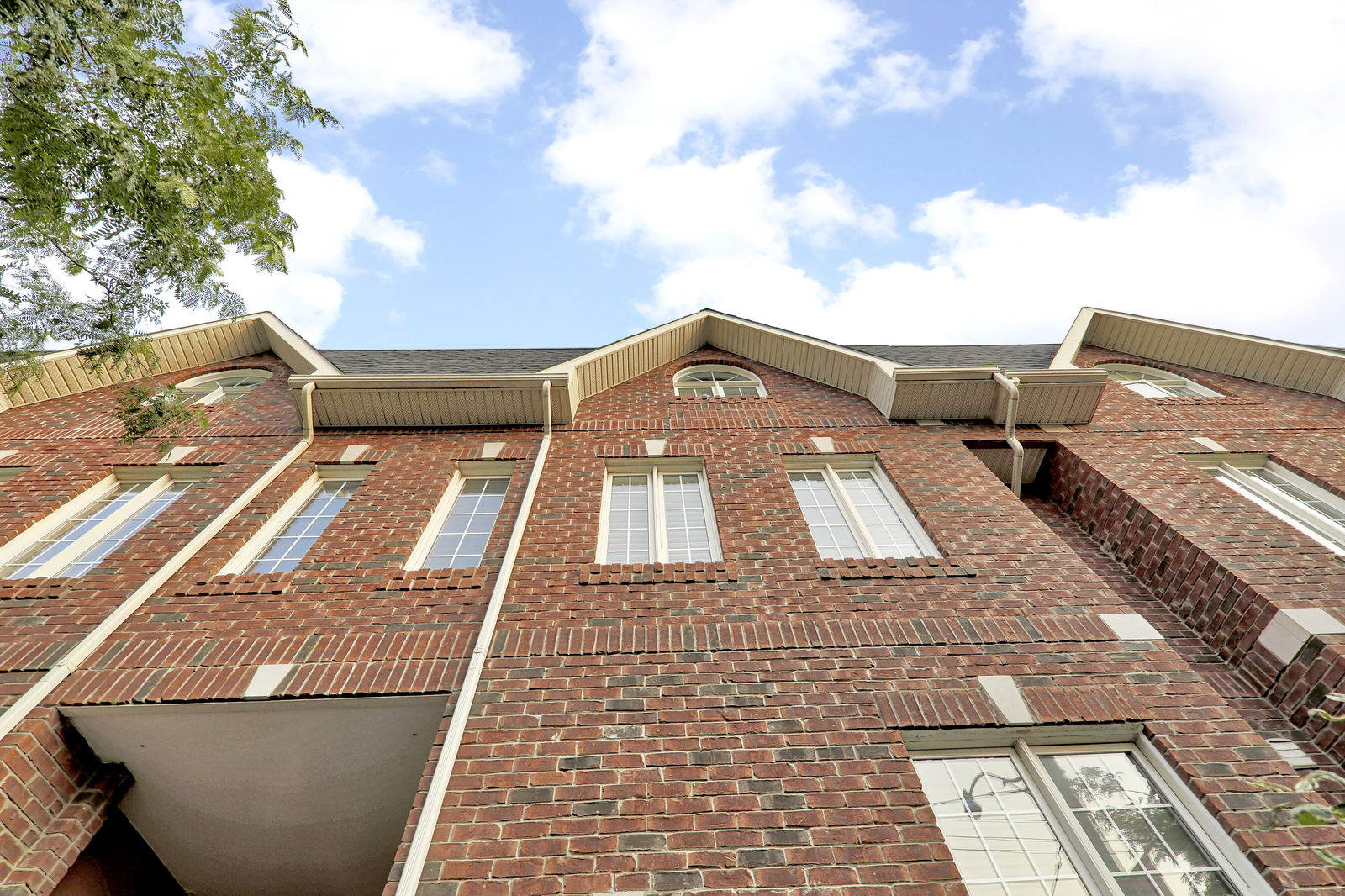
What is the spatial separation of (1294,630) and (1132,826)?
277 centimetres

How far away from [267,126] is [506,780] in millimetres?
5760

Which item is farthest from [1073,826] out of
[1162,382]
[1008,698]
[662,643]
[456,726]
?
[1162,382]

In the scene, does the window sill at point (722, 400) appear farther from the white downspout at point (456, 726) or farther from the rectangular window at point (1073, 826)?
the rectangular window at point (1073, 826)

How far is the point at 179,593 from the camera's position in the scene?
5656mm

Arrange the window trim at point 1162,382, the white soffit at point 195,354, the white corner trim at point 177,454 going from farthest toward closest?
the window trim at point 1162,382, the white soffit at point 195,354, the white corner trim at point 177,454

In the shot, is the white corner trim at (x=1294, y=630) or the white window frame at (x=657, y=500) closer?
the white corner trim at (x=1294, y=630)

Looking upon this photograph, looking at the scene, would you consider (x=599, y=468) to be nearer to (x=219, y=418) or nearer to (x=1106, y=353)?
(x=219, y=418)

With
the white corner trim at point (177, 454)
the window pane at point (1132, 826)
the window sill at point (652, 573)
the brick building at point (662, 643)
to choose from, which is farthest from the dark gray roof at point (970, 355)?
the white corner trim at point (177, 454)

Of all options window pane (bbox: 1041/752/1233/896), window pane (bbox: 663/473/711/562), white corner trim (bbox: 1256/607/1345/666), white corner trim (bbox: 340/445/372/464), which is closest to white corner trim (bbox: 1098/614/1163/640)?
white corner trim (bbox: 1256/607/1345/666)

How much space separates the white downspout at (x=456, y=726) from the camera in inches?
140

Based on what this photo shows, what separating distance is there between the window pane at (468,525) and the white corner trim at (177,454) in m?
3.57

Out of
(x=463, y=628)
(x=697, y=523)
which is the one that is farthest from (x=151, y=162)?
(x=697, y=523)

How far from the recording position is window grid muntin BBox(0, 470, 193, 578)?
6.19 m

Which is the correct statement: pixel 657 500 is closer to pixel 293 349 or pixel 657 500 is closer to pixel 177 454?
pixel 177 454
